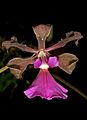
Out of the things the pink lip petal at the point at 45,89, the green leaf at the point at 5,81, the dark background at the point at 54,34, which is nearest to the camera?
the pink lip petal at the point at 45,89

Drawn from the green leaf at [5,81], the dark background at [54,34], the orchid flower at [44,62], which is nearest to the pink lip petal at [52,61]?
the orchid flower at [44,62]

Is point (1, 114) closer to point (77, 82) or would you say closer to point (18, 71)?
point (77, 82)

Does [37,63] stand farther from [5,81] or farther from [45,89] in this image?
[5,81]

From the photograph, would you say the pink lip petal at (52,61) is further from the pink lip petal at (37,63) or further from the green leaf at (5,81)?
the green leaf at (5,81)

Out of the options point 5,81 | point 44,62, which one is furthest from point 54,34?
point 44,62

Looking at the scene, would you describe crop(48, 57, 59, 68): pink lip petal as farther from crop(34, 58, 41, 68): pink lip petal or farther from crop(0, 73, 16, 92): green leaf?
crop(0, 73, 16, 92): green leaf

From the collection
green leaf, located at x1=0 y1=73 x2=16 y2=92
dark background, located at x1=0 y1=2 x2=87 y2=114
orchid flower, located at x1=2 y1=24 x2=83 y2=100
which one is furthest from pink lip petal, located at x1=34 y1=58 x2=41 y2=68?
green leaf, located at x1=0 y1=73 x2=16 y2=92
